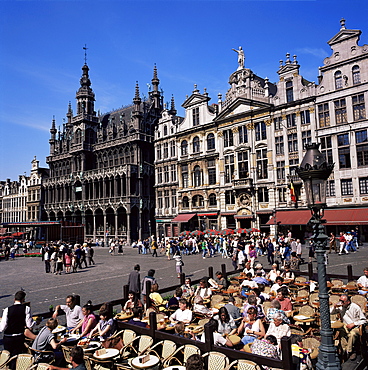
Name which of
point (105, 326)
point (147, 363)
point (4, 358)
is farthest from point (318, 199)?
point (4, 358)

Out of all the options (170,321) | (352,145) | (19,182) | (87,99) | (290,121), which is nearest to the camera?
(170,321)

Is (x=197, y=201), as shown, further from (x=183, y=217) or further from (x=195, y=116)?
(x=195, y=116)

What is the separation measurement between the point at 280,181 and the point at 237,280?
22.7m

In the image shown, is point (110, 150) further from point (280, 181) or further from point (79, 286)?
point (79, 286)

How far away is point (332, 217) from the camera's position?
31.8m

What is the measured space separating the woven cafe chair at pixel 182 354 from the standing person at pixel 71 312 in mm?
3081

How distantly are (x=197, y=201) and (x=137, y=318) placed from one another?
1402 inches

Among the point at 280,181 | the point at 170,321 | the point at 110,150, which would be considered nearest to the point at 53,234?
the point at 110,150

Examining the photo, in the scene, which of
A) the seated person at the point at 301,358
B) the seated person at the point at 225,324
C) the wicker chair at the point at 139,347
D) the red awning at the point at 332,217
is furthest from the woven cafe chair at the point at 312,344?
the red awning at the point at 332,217

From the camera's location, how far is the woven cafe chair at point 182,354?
686cm

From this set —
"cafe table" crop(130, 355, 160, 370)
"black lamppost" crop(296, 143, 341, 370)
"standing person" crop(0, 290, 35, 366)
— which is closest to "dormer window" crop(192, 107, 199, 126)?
"black lamppost" crop(296, 143, 341, 370)

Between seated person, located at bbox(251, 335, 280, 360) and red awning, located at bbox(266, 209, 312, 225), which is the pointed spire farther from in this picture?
seated person, located at bbox(251, 335, 280, 360)

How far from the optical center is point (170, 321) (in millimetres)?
9320

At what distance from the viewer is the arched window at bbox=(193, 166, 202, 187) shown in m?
44.9
